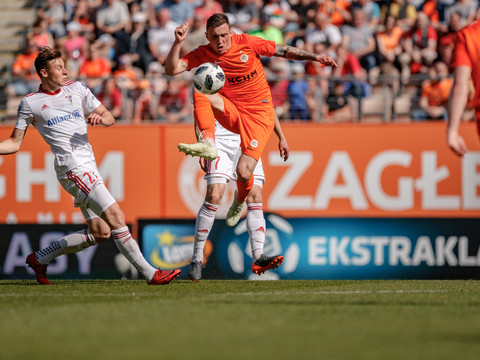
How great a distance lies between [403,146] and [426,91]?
102 cm

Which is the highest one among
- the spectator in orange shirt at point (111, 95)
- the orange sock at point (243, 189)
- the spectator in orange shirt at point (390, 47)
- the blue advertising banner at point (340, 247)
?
the spectator in orange shirt at point (390, 47)

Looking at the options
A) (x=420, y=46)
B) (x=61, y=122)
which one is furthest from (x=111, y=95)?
(x=61, y=122)

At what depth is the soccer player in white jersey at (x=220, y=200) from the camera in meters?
9.90

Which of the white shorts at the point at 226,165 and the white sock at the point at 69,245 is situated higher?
the white shorts at the point at 226,165

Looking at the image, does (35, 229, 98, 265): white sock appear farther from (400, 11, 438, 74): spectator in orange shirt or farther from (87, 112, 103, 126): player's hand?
(400, 11, 438, 74): spectator in orange shirt

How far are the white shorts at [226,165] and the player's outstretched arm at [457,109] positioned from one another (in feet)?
13.5

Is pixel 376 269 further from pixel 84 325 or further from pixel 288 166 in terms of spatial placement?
pixel 84 325

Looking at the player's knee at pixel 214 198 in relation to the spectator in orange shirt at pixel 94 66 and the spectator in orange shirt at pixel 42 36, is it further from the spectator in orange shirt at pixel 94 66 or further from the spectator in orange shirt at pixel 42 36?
the spectator in orange shirt at pixel 42 36

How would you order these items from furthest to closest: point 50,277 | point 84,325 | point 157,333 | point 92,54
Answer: point 92,54 < point 50,277 < point 84,325 < point 157,333

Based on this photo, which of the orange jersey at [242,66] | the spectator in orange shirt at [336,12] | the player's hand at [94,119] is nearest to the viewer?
the player's hand at [94,119]

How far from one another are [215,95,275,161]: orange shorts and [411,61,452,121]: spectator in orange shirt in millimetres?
5953

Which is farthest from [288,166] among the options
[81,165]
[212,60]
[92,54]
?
[81,165]

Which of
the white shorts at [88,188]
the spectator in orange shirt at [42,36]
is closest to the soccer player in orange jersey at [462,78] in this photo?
the white shorts at [88,188]

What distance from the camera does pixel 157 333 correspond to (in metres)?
5.83
